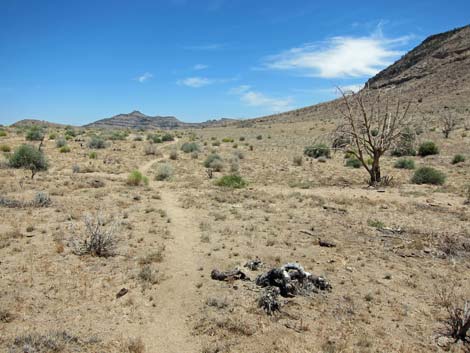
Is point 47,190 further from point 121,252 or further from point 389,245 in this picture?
point 389,245

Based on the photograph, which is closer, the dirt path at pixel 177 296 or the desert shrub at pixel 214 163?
the dirt path at pixel 177 296

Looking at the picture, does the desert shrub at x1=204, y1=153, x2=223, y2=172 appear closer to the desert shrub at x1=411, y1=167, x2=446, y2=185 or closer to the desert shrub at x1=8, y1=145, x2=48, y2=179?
the desert shrub at x1=8, y1=145, x2=48, y2=179

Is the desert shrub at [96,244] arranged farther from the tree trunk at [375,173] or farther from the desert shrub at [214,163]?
the desert shrub at [214,163]

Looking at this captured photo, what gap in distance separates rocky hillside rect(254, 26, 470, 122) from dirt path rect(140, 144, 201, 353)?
129 ft

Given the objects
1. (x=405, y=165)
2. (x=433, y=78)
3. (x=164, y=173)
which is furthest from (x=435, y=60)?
(x=164, y=173)

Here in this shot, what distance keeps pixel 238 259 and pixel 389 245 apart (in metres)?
4.10

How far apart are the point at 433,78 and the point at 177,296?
68.7 metres

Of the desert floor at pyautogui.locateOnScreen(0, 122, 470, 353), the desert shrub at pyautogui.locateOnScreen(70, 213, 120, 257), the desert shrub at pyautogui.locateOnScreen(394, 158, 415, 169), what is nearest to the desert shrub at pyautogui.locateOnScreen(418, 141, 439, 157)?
the desert shrub at pyautogui.locateOnScreen(394, 158, 415, 169)

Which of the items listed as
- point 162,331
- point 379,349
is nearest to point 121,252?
point 162,331

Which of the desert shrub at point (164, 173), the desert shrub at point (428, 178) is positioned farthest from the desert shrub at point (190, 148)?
the desert shrub at point (428, 178)

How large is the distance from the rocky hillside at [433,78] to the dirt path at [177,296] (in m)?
39.4

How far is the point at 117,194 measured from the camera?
15.6 m

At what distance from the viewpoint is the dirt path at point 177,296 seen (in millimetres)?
5965

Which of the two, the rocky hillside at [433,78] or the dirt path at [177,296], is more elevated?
the rocky hillside at [433,78]
